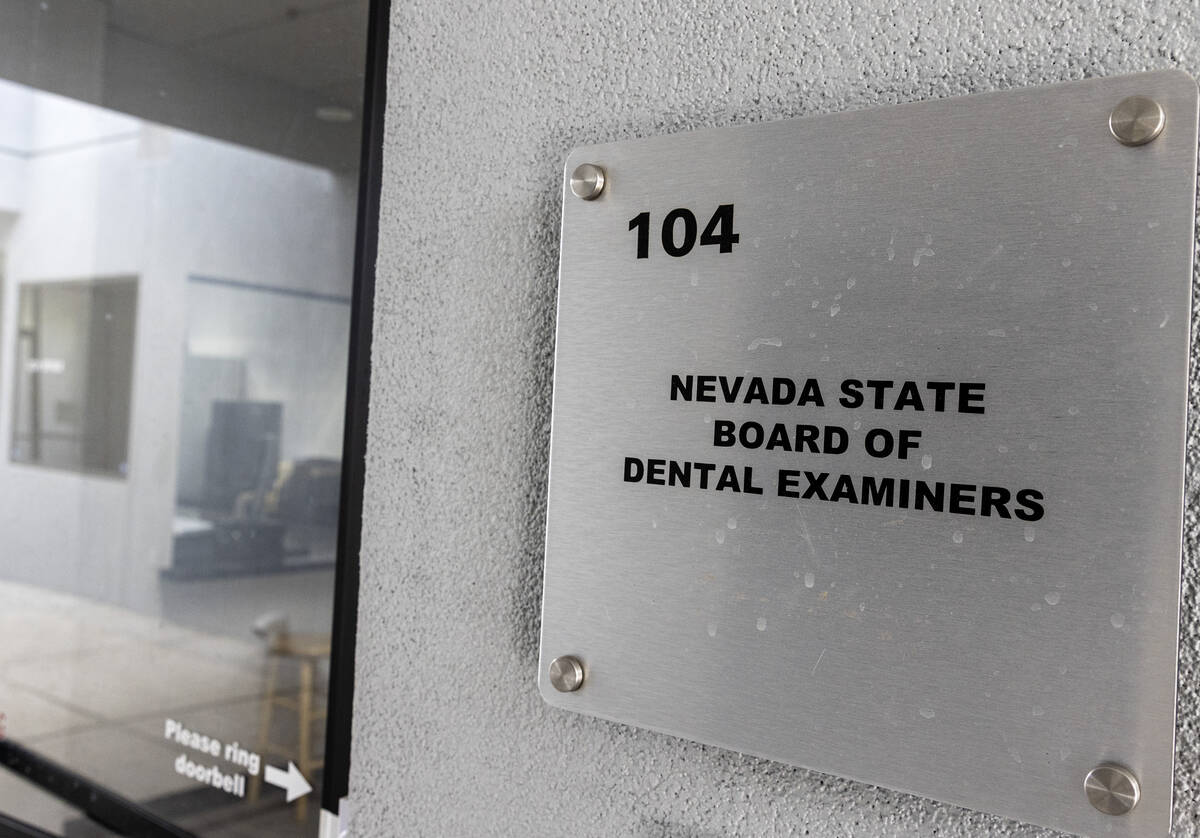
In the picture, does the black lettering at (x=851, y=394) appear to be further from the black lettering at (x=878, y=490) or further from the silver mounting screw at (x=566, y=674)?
the silver mounting screw at (x=566, y=674)

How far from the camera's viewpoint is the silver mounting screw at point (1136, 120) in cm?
37

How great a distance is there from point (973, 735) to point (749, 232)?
28cm

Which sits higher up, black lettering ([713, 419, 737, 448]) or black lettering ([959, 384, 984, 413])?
black lettering ([959, 384, 984, 413])

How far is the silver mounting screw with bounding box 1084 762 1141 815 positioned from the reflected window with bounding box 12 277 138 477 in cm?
96

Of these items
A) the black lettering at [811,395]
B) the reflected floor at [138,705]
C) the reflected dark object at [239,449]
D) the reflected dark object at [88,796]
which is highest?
the black lettering at [811,395]

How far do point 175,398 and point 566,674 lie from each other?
610mm

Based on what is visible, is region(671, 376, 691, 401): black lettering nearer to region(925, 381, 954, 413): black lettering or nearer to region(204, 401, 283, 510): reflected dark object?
Result: region(925, 381, 954, 413): black lettering

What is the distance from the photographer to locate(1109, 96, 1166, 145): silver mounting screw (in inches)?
14.7

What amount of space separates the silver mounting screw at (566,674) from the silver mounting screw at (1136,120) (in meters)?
0.40

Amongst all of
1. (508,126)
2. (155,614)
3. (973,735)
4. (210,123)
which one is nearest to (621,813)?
(973,735)

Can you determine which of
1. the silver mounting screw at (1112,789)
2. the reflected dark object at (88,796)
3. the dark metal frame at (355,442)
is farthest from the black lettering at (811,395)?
the reflected dark object at (88,796)

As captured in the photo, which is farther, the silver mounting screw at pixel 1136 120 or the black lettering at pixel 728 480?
the black lettering at pixel 728 480

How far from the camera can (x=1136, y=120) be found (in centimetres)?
38

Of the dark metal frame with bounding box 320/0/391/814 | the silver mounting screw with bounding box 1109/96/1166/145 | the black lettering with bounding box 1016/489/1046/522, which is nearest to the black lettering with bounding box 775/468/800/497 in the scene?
the black lettering with bounding box 1016/489/1046/522
